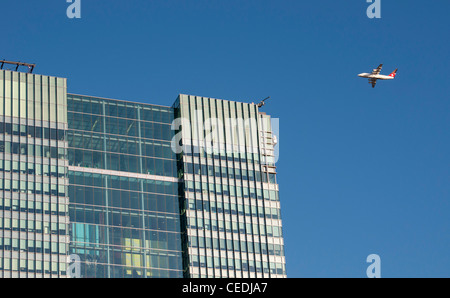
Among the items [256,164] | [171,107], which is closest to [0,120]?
[171,107]

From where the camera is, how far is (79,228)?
6644 inches

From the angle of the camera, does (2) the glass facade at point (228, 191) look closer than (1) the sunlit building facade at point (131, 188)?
No

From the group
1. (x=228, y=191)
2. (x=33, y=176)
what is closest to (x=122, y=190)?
(x=33, y=176)

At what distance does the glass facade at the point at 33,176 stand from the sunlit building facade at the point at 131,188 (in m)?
0.20

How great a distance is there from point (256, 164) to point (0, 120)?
52.3 m

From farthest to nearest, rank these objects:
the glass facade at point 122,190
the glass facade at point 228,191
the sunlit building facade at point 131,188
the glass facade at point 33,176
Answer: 1. the glass facade at point 228,191
2. the glass facade at point 122,190
3. the sunlit building facade at point 131,188
4. the glass facade at point 33,176

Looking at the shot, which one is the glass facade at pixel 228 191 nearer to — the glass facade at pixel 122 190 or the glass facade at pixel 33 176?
the glass facade at pixel 122 190

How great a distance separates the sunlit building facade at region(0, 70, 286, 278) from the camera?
166 metres

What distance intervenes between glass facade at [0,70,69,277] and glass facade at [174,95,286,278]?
78.4 ft

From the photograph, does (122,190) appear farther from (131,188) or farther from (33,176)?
(33,176)

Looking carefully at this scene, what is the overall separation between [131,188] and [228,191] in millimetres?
19674

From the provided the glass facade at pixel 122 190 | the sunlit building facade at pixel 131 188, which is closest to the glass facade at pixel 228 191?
the sunlit building facade at pixel 131 188

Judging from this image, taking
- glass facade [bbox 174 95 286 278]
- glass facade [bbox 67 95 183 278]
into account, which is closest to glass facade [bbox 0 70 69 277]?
glass facade [bbox 67 95 183 278]

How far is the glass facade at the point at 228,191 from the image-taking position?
175000 mm
